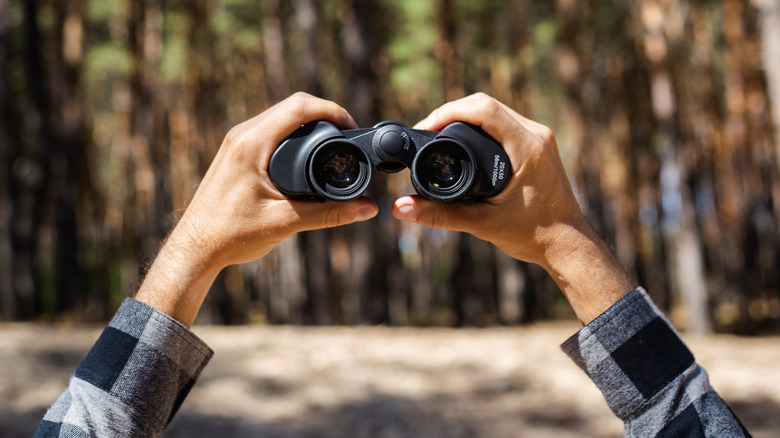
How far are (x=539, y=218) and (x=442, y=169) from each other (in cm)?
41

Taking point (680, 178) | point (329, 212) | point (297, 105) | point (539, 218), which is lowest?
point (539, 218)

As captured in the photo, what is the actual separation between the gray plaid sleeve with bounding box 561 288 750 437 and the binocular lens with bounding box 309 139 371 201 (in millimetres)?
793

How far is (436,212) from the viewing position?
176cm

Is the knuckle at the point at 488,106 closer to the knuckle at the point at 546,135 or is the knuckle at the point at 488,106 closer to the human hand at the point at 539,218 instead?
the human hand at the point at 539,218

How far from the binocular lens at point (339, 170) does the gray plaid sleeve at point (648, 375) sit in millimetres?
793

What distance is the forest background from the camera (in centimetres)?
1177

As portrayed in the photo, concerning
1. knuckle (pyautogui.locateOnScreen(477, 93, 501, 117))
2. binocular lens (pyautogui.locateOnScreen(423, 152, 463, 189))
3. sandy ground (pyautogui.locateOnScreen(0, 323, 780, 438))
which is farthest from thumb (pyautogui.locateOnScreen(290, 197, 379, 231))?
sandy ground (pyautogui.locateOnScreen(0, 323, 780, 438))

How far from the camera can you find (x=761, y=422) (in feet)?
16.6

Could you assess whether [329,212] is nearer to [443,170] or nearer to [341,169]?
[341,169]

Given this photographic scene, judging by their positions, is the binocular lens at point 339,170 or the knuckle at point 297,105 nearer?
the knuckle at point 297,105

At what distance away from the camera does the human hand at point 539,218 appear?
1.51m

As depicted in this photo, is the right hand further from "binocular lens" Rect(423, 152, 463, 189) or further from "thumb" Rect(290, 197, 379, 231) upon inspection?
"thumb" Rect(290, 197, 379, 231)

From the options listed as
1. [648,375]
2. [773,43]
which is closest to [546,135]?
[648,375]

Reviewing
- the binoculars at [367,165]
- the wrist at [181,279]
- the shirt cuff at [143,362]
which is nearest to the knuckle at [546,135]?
the binoculars at [367,165]
